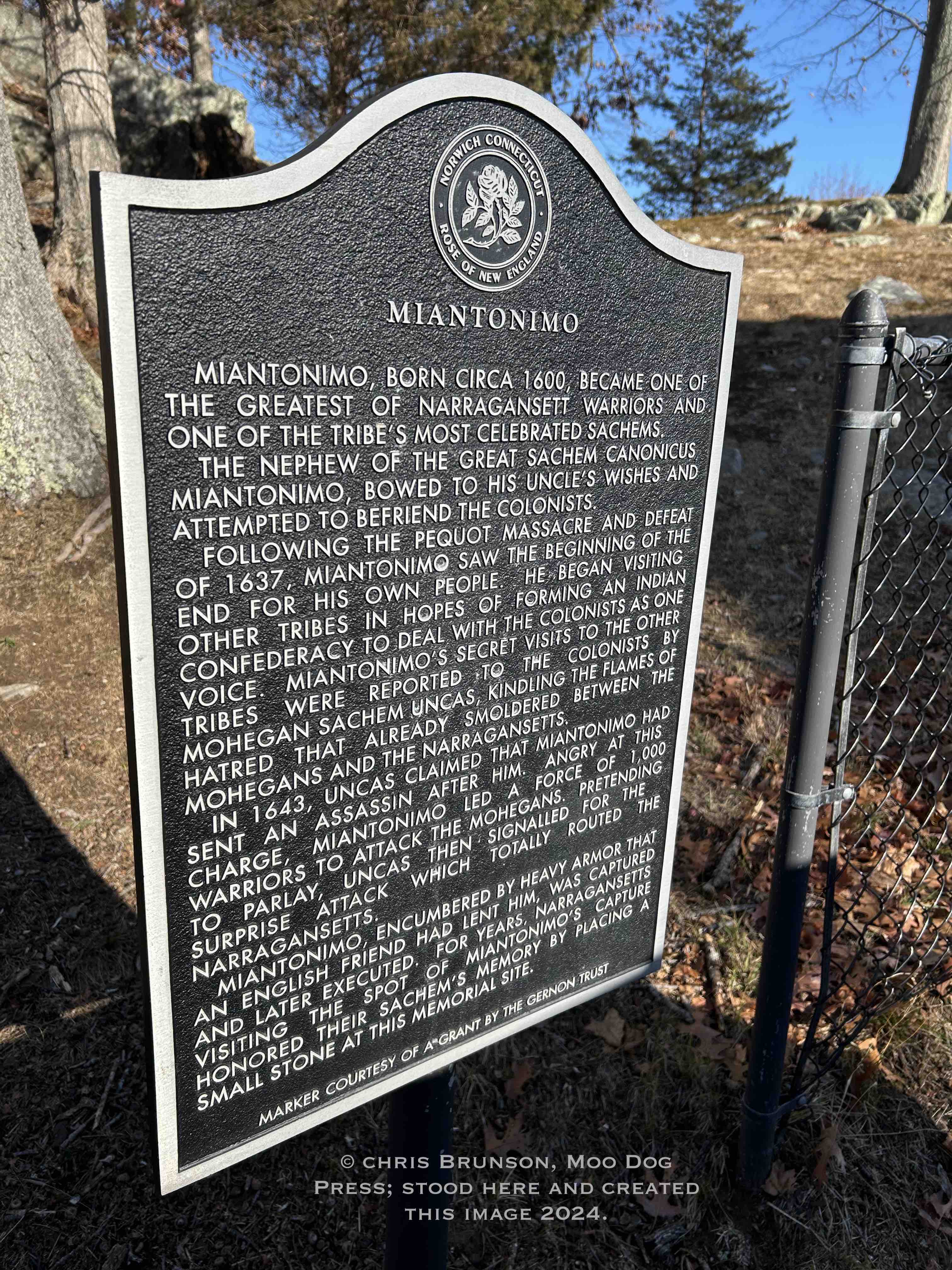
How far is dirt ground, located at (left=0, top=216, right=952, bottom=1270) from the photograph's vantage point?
8.23 feet

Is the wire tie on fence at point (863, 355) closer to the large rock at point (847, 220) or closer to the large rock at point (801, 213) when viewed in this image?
the large rock at point (847, 220)

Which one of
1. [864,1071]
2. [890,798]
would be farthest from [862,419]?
[890,798]

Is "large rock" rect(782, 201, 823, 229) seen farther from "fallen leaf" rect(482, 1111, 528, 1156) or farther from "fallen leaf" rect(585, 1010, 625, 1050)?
"fallen leaf" rect(482, 1111, 528, 1156)

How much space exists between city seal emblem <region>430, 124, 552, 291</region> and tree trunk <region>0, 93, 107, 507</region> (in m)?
3.61

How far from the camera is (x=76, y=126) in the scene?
7.48 m

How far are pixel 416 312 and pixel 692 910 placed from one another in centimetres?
272

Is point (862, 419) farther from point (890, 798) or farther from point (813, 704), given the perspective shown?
point (890, 798)

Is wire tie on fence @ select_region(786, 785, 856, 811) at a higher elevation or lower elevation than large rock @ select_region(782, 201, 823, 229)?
lower

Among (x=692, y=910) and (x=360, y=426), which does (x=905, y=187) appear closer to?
(x=692, y=910)

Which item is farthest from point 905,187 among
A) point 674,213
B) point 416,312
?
point 674,213

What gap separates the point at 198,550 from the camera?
1.47 meters

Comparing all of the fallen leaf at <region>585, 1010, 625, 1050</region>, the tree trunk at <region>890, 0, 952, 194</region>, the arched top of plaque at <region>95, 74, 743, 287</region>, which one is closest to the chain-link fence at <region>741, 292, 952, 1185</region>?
the fallen leaf at <region>585, 1010, 625, 1050</region>

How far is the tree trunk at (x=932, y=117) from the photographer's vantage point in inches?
502

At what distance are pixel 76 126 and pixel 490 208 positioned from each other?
7413 millimetres
